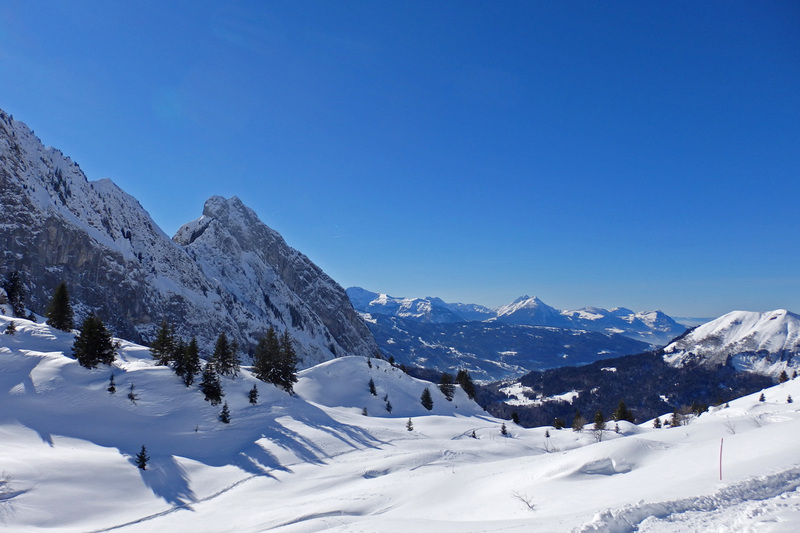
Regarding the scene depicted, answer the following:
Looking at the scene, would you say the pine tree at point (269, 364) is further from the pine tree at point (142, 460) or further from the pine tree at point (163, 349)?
the pine tree at point (142, 460)

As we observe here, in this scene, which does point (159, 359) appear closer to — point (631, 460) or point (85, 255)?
point (631, 460)

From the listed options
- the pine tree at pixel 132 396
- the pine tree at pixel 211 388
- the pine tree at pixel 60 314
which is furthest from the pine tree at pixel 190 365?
the pine tree at pixel 60 314

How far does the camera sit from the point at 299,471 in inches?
966

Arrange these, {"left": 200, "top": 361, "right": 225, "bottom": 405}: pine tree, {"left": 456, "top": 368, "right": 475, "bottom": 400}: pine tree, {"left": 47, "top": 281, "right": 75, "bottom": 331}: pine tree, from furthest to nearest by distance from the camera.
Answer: {"left": 456, "top": 368, "right": 475, "bottom": 400}: pine tree
{"left": 47, "top": 281, "right": 75, "bottom": 331}: pine tree
{"left": 200, "top": 361, "right": 225, "bottom": 405}: pine tree

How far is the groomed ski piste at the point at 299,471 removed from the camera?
12.3 metres

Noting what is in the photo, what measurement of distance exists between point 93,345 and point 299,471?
814 inches

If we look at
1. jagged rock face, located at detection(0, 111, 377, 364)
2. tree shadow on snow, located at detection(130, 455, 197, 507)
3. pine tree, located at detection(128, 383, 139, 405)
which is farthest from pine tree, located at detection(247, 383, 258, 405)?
jagged rock face, located at detection(0, 111, 377, 364)

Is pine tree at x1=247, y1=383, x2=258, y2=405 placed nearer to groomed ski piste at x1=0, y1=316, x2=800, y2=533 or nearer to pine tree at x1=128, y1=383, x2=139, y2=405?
groomed ski piste at x1=0, y1=316, x2=800, y2=533

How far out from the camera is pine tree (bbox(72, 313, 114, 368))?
3114 centimetres

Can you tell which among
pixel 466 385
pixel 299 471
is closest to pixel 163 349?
pixel 299 471

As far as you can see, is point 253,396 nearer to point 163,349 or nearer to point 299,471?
point 163,349

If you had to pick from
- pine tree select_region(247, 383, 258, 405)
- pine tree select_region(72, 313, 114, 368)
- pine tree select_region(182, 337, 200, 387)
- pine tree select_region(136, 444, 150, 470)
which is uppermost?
pine tree select_region(72, 313, 114, 368)

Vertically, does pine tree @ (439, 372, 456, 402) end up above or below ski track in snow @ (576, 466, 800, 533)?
below

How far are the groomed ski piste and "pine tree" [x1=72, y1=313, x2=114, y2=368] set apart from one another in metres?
0.80
